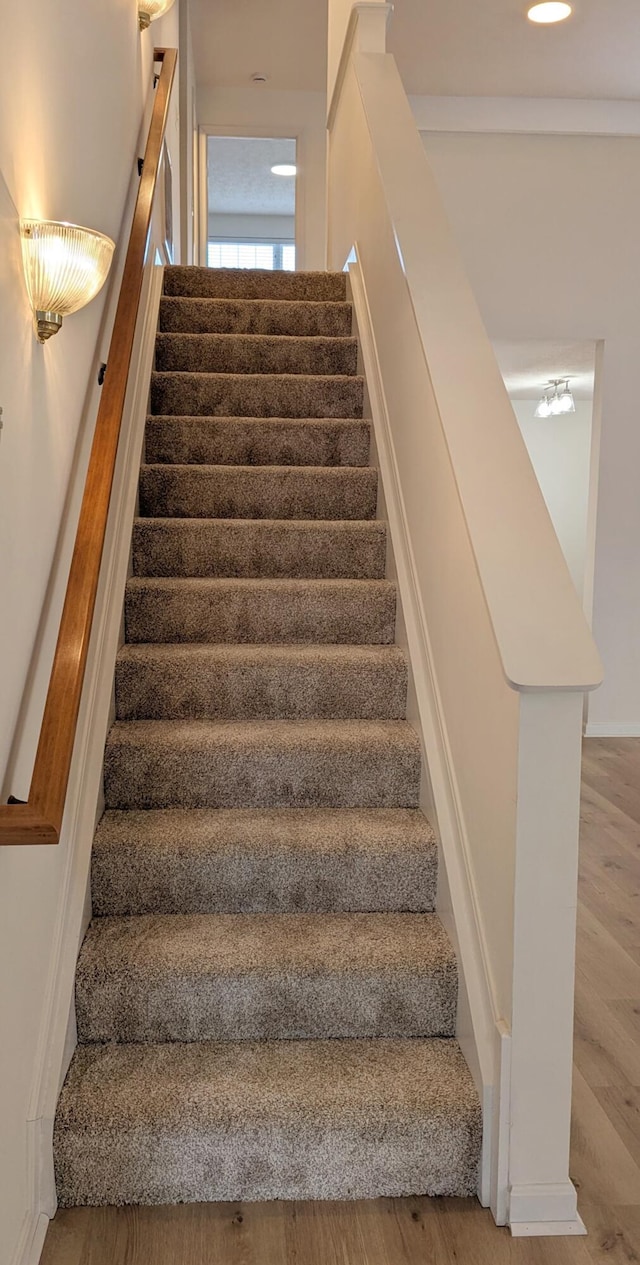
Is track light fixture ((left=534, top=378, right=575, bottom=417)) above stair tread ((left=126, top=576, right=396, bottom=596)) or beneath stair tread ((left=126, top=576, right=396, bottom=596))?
above

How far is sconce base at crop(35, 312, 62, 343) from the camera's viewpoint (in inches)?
63.4

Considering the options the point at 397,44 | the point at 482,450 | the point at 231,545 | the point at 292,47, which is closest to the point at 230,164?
the point at 292,47

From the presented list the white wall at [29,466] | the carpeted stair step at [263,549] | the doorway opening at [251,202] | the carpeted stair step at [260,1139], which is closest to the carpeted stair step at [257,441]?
the carpeted stair step at [263,549]

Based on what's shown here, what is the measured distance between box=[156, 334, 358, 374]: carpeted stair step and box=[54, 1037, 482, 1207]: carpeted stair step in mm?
2600

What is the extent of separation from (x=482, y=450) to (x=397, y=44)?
3749mm

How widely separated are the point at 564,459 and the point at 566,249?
335 cm

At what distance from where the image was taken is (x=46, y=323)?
1621 millimetres

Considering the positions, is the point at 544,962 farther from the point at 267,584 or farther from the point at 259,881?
the point at 267,584

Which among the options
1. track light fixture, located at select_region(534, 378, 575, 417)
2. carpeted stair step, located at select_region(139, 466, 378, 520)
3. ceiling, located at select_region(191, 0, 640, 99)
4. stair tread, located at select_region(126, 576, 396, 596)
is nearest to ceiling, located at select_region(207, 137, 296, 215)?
ceiling, located at select_region(191, 0, 640, 99)

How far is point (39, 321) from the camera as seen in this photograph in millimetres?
1612

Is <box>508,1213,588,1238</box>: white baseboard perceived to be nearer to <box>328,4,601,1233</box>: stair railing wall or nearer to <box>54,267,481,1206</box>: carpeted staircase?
<box>328,4,601,1233</box>: stair railing wall

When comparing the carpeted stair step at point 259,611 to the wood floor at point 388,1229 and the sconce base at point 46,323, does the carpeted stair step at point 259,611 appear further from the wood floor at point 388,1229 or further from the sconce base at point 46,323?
the wood floor at point 388,1229

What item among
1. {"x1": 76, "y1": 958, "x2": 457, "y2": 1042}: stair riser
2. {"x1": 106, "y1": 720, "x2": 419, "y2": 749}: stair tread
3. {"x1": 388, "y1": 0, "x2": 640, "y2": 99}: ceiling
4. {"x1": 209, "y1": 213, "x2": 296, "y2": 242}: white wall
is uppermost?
{"x1": 209, "y1": 213, "x2": 296, "y2": 242}: white wall

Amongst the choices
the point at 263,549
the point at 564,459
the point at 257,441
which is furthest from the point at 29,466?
the point at 564,459
